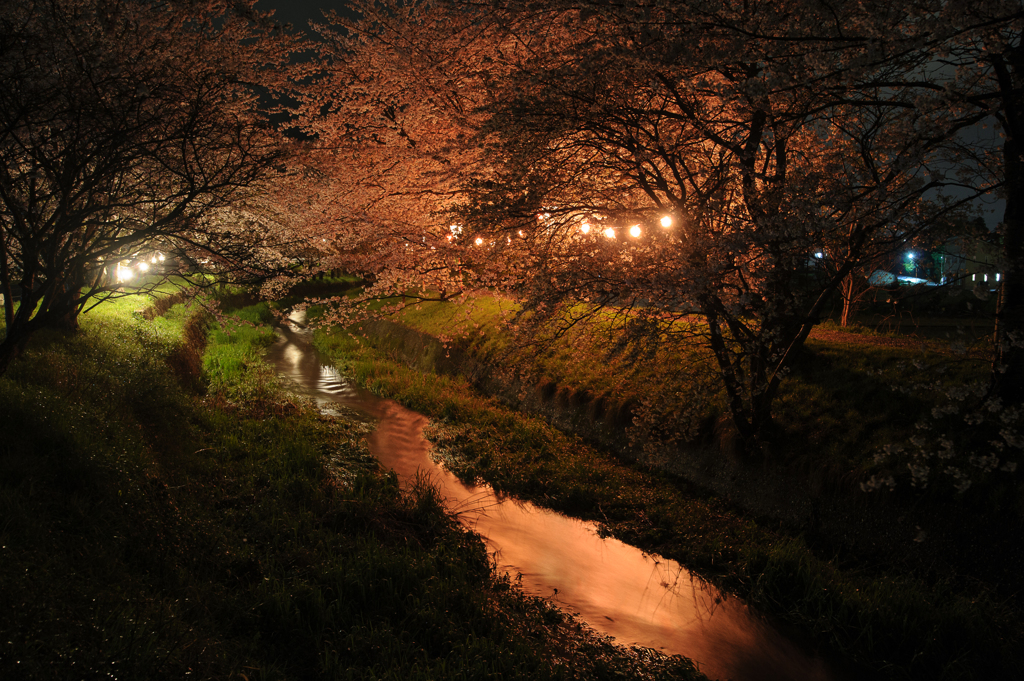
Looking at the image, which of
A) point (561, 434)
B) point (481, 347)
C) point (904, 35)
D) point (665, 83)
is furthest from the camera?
point (481, 347)

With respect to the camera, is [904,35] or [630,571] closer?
[904,35]

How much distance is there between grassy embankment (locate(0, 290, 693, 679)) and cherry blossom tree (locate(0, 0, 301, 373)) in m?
2.02

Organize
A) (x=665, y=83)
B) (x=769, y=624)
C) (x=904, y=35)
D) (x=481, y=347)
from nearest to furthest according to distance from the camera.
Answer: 1. (x=904, y=35)
2. (x=769, y=624)
3. (x=665, y=83)
4. (x=481, y=347)

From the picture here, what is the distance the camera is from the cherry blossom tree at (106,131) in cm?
602

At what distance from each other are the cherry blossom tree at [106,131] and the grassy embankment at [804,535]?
5.96 meters

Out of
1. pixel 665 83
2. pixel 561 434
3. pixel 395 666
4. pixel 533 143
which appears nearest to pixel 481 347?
pixel 561 434

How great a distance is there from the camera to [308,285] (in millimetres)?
33969

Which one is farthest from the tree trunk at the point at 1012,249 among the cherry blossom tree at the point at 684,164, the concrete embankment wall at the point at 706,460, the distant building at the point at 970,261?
the concrete embankment wall at the point at 706,460

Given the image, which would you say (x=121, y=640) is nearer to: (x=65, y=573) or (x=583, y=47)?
(x=65, y=573)

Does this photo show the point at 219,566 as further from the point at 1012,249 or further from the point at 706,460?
the point at 1012,249

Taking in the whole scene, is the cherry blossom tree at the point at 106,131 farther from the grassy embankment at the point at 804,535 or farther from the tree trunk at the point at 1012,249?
the tree trunk at the point at 1012,249

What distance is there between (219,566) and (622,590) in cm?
486

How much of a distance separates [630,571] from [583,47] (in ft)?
24.3

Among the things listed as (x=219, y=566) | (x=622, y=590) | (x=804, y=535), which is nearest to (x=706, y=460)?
(x=804, y=535)
